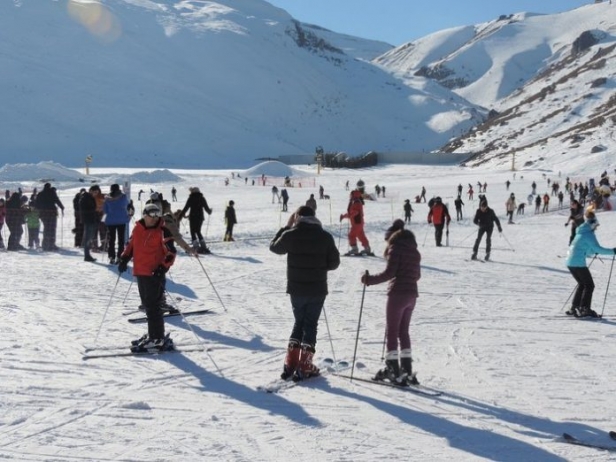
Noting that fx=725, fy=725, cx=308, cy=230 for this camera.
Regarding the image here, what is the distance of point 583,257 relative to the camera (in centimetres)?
988

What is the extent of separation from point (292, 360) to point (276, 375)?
380 mm

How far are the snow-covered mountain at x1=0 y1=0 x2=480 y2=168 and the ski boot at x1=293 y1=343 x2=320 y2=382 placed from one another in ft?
271

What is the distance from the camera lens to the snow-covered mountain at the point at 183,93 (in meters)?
95.4

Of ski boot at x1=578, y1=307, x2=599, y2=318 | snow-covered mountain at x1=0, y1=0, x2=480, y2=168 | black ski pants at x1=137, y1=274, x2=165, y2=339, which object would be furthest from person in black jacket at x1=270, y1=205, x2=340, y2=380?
snow-covered mountain at x1=0, y1=0, x2=480, y2=168

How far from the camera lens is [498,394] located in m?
6.45

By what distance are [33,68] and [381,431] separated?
113 metres

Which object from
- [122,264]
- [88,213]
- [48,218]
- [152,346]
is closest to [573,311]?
[152,346]

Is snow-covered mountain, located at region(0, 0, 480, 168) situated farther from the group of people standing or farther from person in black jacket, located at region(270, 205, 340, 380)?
person in black jacket, located at region(270, 205, 340, 380)

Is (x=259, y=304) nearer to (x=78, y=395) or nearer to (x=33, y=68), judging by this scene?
(x=78, y=395)

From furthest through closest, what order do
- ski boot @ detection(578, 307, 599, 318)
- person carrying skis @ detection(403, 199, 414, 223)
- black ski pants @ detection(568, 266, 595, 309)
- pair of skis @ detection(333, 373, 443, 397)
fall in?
1. person carrying skis @ detection(403, 199, 414, 223)
2. ski boot @ detection(578, 307, 599, 318)
3. black ski pants @ detection(568, 266, 595, 309)
4. pair of skis @ detection(333, 373, 443, 397)

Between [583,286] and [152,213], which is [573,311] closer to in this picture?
[583,286]

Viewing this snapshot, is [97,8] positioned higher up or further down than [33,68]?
higher up

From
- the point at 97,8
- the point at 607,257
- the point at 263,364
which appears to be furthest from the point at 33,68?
the point at 263,364

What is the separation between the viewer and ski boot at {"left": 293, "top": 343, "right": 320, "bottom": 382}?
6.65m
